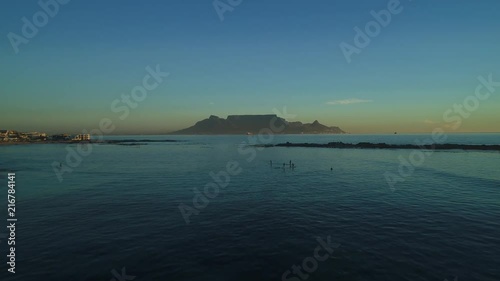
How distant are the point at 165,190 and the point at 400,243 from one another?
32109mm

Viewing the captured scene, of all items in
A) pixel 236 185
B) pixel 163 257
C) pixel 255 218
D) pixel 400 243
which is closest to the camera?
pixel 163 257

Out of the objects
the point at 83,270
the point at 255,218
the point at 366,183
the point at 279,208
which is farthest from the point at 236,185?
the point at 83,270

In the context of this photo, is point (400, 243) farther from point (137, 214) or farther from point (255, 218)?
point (137, 214)

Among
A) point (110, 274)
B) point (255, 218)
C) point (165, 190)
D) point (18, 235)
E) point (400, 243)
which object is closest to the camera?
point (110, 274)

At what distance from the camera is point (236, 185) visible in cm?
4659

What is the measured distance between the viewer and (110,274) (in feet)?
53.7

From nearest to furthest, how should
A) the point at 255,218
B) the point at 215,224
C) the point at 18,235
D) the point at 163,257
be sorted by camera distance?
the point at 163,257, the point at 18,235, the point at 215,224, the point at 255,218

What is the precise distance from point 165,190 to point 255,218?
64.9 feet

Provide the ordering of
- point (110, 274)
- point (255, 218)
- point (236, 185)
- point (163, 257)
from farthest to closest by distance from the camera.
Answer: point (236, 185)
point (255, 218)
point (163, 257)
point (110, 274)

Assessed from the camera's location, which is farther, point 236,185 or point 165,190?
point 236,185

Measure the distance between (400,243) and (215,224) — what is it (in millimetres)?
15381

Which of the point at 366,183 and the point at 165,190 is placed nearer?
the point at 165,190

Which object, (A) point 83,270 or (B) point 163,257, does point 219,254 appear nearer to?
(B) point 163,257

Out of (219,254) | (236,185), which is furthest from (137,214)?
(236,185)
